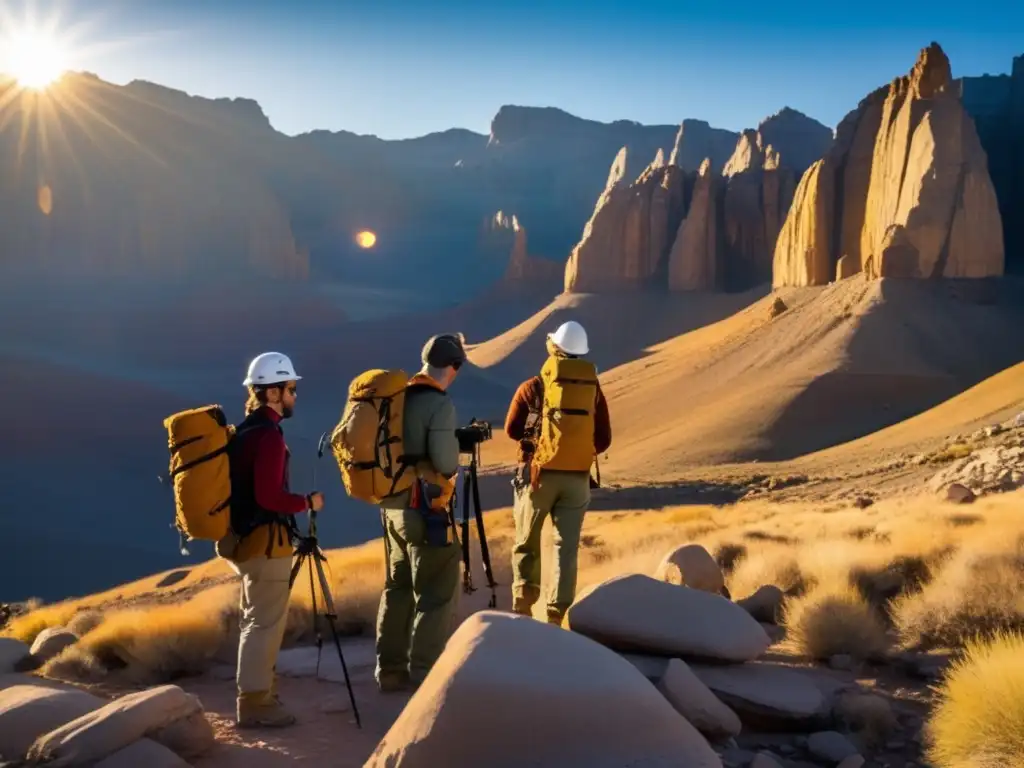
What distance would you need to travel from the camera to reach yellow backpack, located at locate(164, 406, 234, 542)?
5223 mm

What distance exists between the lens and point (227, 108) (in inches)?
5349

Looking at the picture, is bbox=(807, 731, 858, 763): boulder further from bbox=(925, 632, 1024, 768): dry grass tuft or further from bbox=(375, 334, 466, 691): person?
bbox=(375, 334, 466, 691): person

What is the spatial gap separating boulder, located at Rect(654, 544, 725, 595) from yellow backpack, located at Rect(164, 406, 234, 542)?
13.3ft

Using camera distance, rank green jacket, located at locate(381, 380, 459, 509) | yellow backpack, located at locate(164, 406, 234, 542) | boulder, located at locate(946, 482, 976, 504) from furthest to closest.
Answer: boulder, located at locate(946, 482, 976, 504), green jacket, located at locate(381, 380, 459, 509), yellow backpack, located at locate(164, 406, 234, 542)

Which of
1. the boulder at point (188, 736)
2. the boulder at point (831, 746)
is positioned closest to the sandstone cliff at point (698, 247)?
the boulder at point (831, 746)

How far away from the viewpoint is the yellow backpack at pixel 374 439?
224 inches

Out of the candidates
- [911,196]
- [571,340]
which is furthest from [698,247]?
[571,340]

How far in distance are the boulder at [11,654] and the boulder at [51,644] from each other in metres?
0.11

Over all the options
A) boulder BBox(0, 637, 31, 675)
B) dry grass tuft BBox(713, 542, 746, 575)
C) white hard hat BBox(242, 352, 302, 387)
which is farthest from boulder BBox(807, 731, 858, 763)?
boulder BBox(0, 637, 31, 675)

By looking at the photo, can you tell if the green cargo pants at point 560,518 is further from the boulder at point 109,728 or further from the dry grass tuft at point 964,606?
the boulder at point 109,728

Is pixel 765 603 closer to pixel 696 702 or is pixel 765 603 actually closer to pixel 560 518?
pixel 560 518

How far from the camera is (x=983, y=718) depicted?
4.06m

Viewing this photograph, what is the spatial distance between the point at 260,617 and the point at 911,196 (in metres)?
44.6

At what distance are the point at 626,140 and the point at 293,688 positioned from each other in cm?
19175
